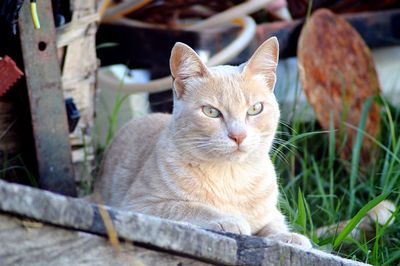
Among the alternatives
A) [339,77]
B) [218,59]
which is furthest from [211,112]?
[339,77]

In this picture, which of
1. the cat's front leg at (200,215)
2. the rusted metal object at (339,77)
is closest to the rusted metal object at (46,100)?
the cat's front leg at (200,215)

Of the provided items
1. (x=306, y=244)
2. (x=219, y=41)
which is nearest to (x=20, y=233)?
(x=306, y=244)

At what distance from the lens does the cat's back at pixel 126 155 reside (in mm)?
2945

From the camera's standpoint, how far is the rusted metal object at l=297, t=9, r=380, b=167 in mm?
3865

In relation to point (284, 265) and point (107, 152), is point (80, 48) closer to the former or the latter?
point (107, 152)

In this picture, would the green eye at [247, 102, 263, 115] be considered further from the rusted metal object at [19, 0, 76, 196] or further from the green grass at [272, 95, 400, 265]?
the rusted metal object at [19, 0, 76, 196]

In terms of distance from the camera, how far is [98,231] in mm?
1848

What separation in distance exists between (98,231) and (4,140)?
1319 millimetres

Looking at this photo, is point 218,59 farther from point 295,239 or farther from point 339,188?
point 295,239

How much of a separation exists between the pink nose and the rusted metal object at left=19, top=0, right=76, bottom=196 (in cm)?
85

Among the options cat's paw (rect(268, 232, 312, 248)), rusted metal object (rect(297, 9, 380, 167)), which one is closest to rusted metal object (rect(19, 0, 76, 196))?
cat's paw (rect(268, 232, 312, 248))

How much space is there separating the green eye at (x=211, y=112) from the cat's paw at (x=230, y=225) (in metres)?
0.37

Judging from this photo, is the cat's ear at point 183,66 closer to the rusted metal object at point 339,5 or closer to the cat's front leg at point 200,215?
the cat's front leg at point 200,215

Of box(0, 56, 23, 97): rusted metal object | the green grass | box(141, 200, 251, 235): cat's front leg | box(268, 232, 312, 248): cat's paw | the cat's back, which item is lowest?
the green grass
